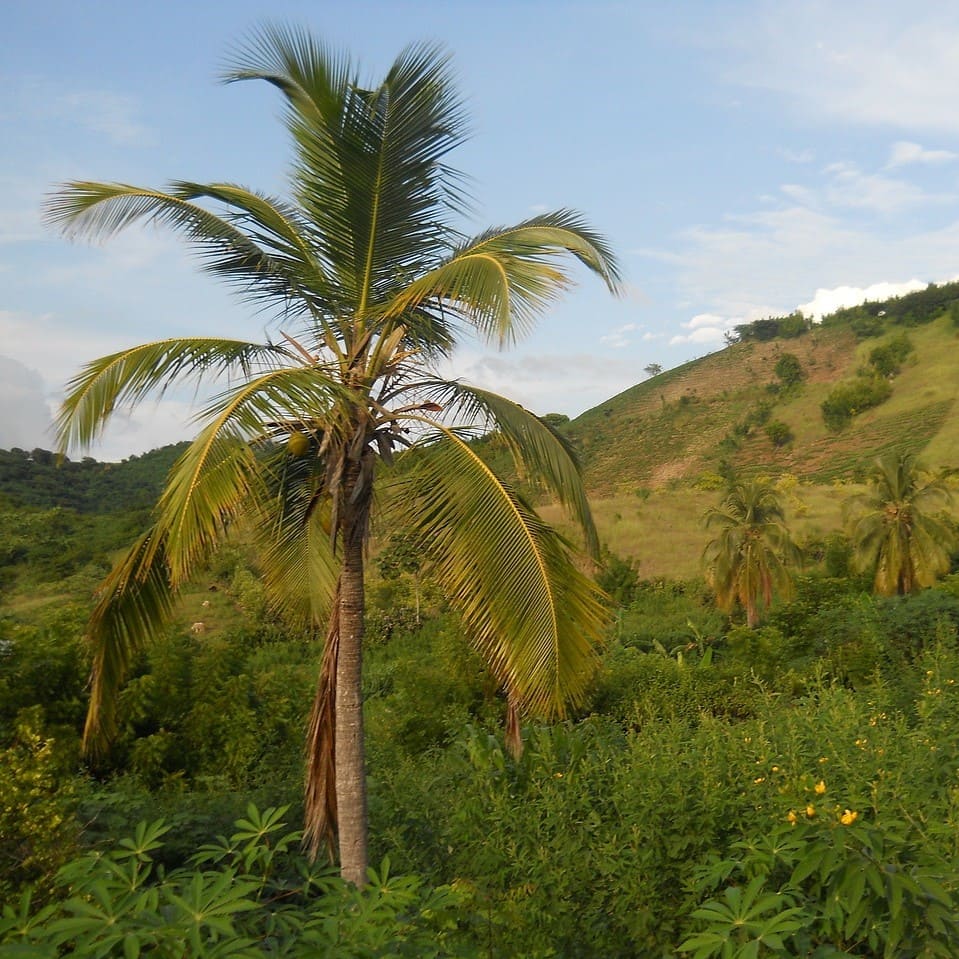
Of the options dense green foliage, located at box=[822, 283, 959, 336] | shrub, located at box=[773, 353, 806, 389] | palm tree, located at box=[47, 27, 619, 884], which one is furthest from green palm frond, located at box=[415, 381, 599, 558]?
dense green foliage, located at box=[822, 283, 959, 336]

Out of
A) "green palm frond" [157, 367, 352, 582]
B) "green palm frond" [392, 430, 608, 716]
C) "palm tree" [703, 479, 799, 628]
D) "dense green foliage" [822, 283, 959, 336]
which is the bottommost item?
"palm tree" [703, 479, 799, 628]

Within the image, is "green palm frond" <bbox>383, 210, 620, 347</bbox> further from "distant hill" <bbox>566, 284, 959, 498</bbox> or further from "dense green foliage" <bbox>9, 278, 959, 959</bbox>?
"distant hill" <bbox>566, 284, 959, 498</bbox>

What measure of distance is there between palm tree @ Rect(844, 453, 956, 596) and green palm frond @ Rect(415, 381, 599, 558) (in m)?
19.6

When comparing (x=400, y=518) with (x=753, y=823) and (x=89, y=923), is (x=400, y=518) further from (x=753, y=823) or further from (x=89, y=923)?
(x=89, y=923)

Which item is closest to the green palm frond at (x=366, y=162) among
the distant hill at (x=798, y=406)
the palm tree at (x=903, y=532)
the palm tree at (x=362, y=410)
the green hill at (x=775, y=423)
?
the palm tree at (x=362, y=410)

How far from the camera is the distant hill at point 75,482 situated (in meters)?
37.7

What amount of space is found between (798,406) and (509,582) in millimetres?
67715

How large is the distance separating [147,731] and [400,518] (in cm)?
590

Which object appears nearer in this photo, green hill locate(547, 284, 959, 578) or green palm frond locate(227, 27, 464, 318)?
green palm frond locate(227, 27, 464, 318)

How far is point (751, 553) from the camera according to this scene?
2427 cm

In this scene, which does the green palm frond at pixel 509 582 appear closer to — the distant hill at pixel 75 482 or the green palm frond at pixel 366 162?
the green palm frond at pixel 366 162

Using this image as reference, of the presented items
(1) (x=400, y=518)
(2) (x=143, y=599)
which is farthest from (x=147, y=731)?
(1) (x=400, y=518)

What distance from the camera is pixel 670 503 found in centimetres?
4125

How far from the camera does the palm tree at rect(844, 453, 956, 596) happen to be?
22.0m
